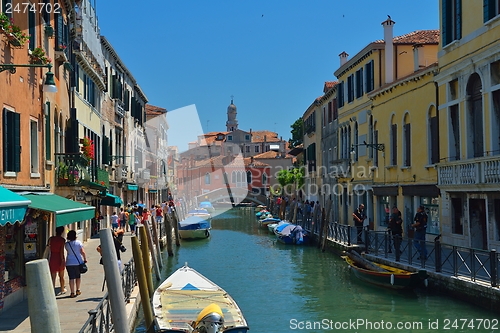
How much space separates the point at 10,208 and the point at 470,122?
1237cm

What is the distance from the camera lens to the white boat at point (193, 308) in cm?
905

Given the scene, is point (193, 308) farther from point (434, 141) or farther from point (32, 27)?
point (434, 141)

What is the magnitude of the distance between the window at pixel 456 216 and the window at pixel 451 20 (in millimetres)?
4470

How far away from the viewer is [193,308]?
10.8 m

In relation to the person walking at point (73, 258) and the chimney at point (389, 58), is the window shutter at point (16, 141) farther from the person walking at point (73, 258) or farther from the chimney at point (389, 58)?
the chimney at point (389, 58)

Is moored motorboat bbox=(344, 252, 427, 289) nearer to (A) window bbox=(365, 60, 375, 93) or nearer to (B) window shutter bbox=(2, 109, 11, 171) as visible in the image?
(B) window shutter bbox=(2, 109, 11, 171)

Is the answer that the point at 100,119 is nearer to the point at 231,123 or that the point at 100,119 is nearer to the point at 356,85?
the point at 356,85

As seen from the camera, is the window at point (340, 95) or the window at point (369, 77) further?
the window at point (340, 95)

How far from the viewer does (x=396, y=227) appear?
56.8 feet

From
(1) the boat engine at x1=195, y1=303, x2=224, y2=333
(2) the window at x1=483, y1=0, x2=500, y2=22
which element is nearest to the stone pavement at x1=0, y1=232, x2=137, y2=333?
(1) the boat engine at x1=195, y1=303, x2=224, y2=333

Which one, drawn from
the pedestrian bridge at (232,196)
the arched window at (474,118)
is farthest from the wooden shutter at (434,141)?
the pedestrian bridge at (232,196)

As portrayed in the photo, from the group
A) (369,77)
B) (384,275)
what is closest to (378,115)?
(369,77)

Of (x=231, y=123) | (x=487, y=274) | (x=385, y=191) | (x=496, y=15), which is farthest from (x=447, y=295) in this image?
(x=231, y=123)

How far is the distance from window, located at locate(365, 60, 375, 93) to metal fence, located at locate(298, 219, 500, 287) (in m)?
6.90
